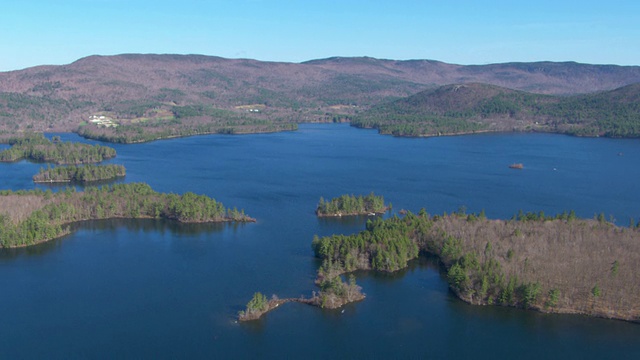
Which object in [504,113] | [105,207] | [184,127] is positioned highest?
[504,113]

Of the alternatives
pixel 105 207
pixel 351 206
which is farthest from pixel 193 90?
pixel 351 206

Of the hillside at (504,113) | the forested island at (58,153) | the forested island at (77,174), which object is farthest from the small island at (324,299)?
the hillside at (504,113)

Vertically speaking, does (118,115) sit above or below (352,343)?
above

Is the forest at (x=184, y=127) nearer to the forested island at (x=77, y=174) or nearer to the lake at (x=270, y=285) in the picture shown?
the lake at (x=270, y=285)

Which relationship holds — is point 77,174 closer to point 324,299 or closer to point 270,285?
point 270,285

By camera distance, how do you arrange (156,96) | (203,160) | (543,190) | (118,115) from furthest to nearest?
(156,96)
(118,115)
(203,160)
(543,190)

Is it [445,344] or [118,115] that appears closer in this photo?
[445,344]

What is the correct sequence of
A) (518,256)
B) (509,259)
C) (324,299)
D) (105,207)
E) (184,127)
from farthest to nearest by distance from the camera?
(184,127)
(105,207)
(518,256)
(509,259)
(324,299)

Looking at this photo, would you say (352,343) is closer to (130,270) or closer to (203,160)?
(130,270)

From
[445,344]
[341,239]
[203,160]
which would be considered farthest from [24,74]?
[445,344]
